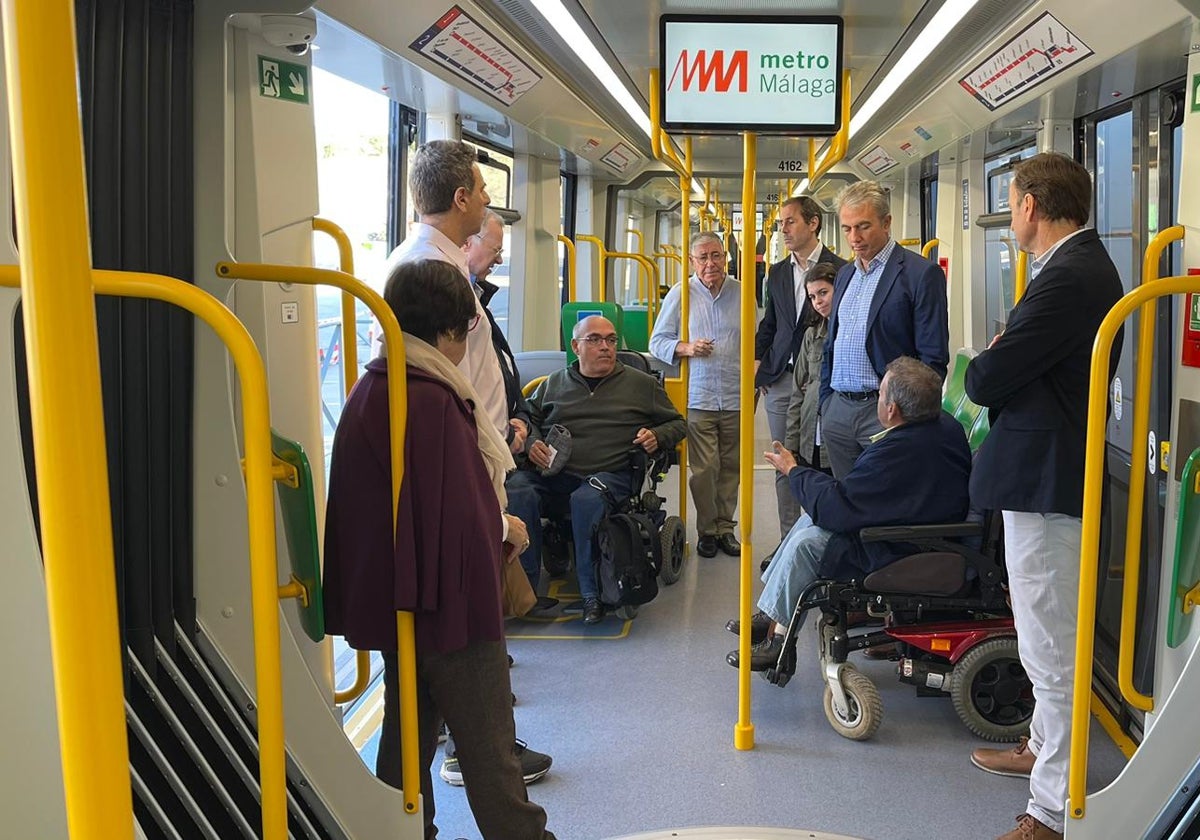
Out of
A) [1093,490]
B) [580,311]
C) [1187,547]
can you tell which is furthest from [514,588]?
[580,311]

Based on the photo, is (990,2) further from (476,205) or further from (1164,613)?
(1164,613)

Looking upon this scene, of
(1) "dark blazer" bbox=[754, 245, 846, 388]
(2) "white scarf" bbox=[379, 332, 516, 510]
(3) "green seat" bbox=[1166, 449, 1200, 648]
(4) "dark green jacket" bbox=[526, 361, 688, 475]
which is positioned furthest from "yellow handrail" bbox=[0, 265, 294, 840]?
(1) "dark blazer" bbox=[754, 245, 846, 388]

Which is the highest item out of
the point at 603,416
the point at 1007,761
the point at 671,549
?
the point at 603,416

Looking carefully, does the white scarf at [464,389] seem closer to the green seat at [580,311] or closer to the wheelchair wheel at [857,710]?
the wheelchair wheel at [857,710]

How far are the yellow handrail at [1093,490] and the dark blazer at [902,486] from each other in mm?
1348

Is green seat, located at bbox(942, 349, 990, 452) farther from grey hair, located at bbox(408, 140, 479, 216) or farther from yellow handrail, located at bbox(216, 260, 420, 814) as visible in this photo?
yellow handrail, located at bbox(216, 260, 420, 814)

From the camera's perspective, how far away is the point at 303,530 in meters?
2.24

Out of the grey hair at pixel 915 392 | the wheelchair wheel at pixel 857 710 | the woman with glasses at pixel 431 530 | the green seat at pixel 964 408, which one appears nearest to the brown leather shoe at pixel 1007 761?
the wheelchair wheel at pixel 857 710

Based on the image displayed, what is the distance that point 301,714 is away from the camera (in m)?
2.47

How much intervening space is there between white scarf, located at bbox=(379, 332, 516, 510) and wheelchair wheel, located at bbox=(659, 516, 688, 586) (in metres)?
3.10

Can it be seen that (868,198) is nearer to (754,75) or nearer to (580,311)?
(754,75)

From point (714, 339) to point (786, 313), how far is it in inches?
21.4

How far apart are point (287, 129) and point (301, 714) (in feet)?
4.39

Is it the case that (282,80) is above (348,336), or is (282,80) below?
above
